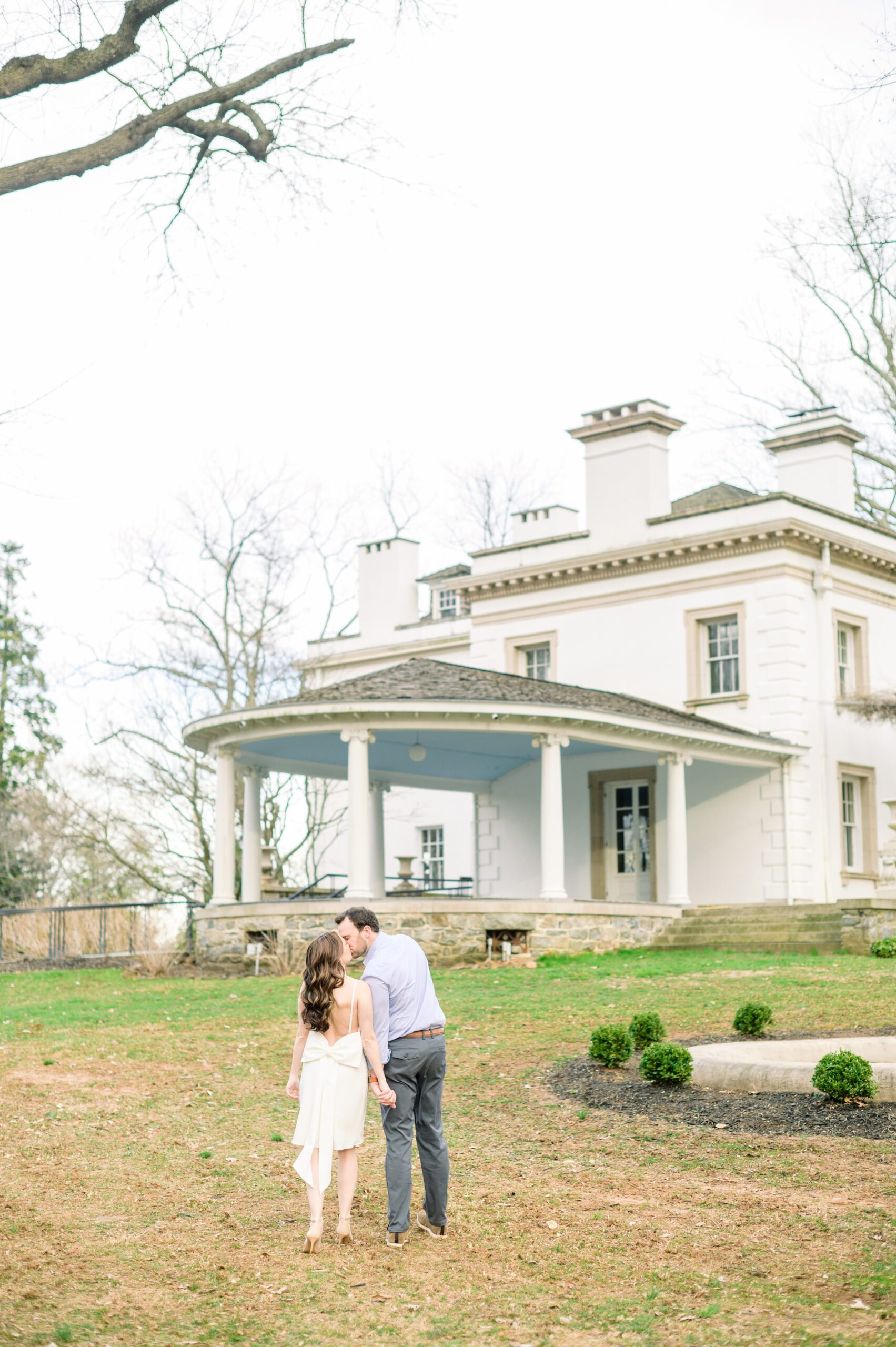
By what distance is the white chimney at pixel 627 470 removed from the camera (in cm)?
2783

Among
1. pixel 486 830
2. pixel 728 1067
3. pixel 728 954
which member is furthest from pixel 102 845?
pixel 728 1067

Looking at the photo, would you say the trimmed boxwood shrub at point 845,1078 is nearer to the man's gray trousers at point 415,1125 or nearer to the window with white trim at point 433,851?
the man's gray trousers at point 415,1125

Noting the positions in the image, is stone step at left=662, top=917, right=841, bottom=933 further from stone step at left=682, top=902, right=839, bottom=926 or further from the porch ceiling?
the porch ceiling

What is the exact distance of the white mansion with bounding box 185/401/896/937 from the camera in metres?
24.0

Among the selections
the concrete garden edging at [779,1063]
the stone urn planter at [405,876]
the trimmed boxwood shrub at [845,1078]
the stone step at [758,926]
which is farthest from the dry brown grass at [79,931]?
the trimmed boxwood shrub at [845,1078]

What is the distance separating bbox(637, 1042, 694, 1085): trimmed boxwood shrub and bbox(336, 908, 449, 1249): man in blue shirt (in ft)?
12.5

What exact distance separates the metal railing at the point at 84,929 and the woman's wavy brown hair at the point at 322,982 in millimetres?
19755

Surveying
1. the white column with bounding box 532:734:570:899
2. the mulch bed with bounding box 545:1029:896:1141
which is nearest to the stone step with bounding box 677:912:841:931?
the white column with bounding box 532:734:570:899

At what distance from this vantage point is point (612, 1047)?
11719 millimetres

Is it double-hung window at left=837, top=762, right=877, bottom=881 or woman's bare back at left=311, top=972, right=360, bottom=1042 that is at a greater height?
double-hung window at left=837, top=762, right=877, bottom=881

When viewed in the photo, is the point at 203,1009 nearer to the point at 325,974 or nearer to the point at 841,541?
the point at 325,974

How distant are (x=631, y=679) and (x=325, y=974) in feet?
70.0

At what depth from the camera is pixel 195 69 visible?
29.0ft

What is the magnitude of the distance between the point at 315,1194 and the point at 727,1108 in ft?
13.0
